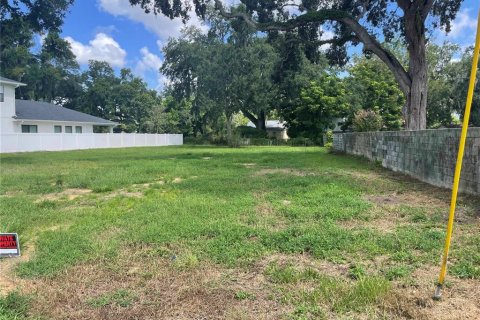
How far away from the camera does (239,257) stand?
3381mm

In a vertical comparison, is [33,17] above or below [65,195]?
above

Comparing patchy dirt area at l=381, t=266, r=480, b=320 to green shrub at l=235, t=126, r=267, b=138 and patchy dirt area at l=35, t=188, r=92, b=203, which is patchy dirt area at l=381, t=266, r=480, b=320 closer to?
patchy dirt area at l=35, t=188, r=92, b=203

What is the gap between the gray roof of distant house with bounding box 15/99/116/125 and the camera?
25689 millimetres

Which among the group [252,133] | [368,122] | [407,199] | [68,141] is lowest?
[407,199]

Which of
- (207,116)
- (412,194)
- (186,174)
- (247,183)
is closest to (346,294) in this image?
(412,194)

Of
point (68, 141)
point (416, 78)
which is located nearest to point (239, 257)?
point (416, 78)

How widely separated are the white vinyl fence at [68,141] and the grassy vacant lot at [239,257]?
59.7 feet

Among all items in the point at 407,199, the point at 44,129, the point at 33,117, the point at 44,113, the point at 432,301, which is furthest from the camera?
the point at 44,113

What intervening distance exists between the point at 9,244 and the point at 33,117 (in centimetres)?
2591

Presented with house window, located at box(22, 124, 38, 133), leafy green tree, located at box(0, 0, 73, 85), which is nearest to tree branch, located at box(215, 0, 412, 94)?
leafy green tree, located at box(0, 0, 73, 85)

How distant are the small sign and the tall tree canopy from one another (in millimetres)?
12907

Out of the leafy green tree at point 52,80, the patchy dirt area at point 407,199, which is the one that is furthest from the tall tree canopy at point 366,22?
the leafy green tree at point 52,80

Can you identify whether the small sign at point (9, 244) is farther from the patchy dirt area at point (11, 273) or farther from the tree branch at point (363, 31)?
the tree branch at point (363, 31)

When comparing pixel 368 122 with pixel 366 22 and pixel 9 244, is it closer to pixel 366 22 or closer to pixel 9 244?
pixel 366 22
